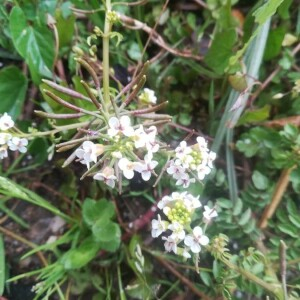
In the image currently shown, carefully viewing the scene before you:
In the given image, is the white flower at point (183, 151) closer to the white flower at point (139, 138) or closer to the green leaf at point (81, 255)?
the white flower at point (139, 138)

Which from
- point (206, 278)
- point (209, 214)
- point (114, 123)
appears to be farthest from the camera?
point (206, 278)

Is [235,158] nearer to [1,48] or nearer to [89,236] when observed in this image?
[89,236]

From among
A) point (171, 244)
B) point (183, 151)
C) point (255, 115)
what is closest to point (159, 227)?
point (171, 244)

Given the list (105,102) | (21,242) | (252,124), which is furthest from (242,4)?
(21,242)

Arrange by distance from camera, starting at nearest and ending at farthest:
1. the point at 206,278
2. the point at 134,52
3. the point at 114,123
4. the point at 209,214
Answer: the point at 114,123 → the point at 209,214 → the point at 206,278 → the point at 134,52

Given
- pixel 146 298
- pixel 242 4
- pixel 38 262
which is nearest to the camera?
pixel 146 298

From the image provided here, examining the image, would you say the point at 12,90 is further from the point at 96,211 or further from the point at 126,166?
the point at 126,166
